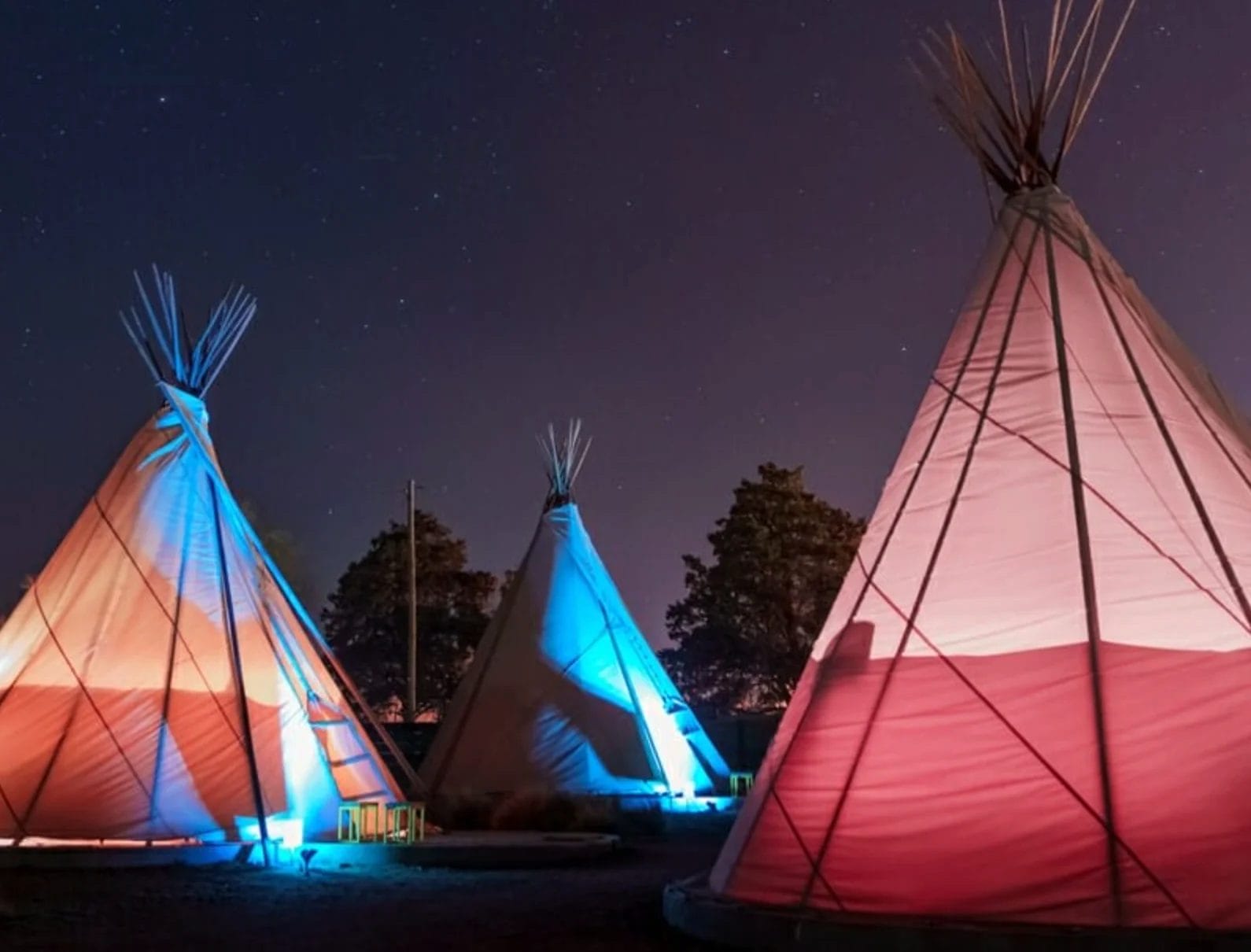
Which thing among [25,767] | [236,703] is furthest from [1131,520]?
[25,767]

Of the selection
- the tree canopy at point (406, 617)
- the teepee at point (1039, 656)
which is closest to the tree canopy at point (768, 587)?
Answer: the tree canopy at point (406, 617)

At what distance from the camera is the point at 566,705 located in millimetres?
16719

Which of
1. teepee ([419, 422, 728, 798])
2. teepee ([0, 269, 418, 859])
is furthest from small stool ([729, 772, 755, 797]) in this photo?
teepee ([0, 269, 418, 859])

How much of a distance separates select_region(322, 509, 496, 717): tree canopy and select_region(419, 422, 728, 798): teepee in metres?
11.1

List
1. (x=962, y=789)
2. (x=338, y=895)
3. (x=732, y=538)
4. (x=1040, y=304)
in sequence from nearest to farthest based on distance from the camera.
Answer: (x=962, y=789), (x=1040, y=304), (x=338, y=895), (x=732, y=538)

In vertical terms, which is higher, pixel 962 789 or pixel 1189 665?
pixel 1189 665

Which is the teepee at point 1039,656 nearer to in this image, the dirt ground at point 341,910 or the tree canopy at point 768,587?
the dirt ground at point 341,910

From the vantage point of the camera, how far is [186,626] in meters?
12.0

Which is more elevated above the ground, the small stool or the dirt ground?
the small stool

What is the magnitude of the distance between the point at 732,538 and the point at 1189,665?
68.2 ft

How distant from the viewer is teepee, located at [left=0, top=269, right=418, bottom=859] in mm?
10922

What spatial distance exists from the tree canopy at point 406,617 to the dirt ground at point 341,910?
59.8ft

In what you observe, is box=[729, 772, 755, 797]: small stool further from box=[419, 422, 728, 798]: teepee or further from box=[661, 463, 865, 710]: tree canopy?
box=[661, 463, 865, 710]: tree canopy

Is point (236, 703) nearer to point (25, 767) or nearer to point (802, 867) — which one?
point (25, 767)
